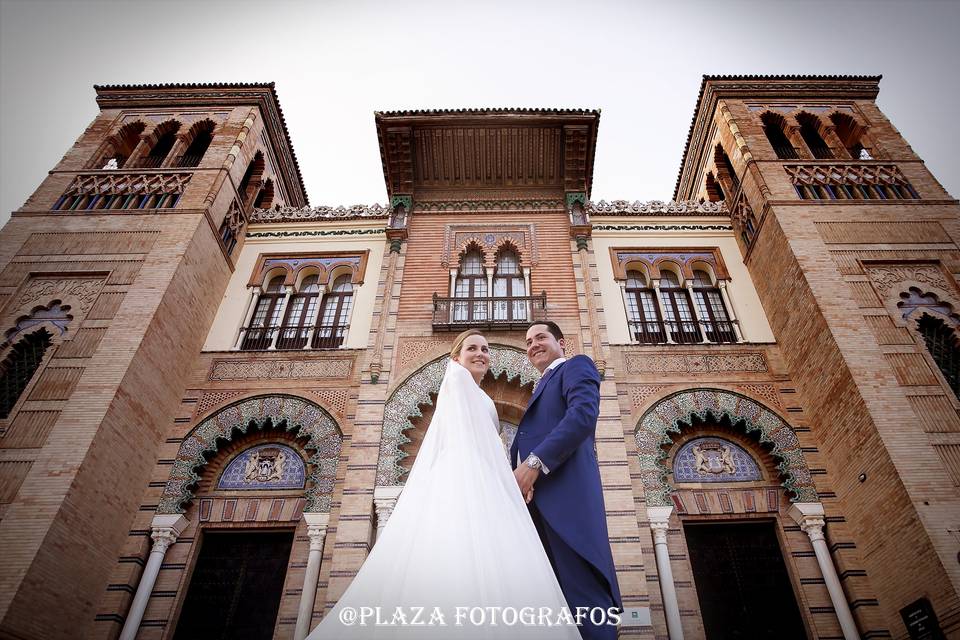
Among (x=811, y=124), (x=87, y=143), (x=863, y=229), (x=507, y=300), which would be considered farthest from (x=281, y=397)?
(x=811, y=124)

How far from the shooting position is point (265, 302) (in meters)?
9.18

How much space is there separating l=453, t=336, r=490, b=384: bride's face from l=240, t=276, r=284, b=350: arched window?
6622 millimetres

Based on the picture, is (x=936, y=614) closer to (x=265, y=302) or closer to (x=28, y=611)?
(x=28, y=611)

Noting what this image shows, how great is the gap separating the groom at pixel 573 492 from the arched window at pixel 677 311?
6.40 metres

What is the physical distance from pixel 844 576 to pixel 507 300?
5.24m

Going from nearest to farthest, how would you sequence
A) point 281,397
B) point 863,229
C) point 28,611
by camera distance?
point 28,611, point 281,397, point 863,229

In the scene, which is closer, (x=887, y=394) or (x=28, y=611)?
(x=28, y=611)

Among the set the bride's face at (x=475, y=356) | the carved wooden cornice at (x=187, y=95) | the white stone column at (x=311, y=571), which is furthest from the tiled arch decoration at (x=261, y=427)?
the carved wooden cornice at (x=187, y=95)

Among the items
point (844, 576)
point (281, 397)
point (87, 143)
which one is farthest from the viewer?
point (87, 143)

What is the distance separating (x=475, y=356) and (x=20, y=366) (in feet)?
23.8

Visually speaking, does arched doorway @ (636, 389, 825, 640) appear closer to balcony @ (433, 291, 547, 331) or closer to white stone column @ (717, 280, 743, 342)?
white stone column @ (717, 280, 743, 342)

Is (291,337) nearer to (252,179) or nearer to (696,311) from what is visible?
(252,179)

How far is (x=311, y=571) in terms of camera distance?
20.0ft

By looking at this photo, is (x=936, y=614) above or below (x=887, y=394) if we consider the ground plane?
below
